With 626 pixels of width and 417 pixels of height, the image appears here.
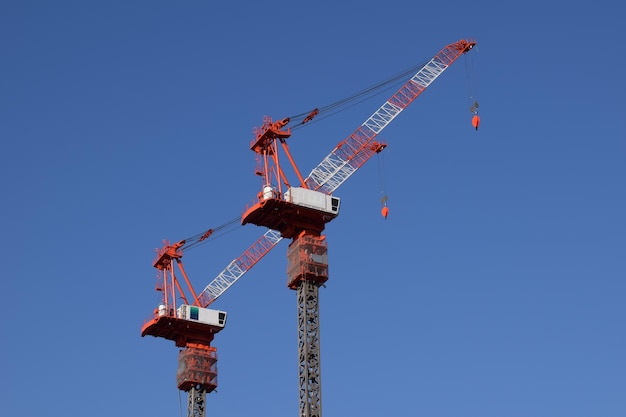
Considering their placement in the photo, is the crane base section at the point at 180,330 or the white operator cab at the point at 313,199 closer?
the white operator cab at the point at 313,199

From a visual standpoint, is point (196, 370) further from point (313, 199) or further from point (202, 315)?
point (313, 199)

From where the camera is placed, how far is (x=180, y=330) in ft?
540

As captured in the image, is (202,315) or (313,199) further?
(202,315)

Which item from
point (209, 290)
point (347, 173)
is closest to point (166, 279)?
point (209, 290)

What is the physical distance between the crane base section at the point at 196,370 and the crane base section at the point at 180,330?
5.39 ft

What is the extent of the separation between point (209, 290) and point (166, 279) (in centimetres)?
648

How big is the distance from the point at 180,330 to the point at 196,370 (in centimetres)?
620

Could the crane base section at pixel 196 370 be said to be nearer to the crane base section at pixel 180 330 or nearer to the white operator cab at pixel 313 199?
the crane base section at pixel 180 330

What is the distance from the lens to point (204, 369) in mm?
163375

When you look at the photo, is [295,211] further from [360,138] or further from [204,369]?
[204,369]

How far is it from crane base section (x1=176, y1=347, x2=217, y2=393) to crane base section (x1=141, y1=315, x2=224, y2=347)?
5.39 ft

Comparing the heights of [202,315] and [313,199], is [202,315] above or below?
above

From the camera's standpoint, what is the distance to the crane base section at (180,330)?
535ft

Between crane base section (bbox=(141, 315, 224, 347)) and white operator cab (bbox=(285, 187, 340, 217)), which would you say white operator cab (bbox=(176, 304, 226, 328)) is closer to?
crane base section (bbox=(141, 315, 224, 347))
